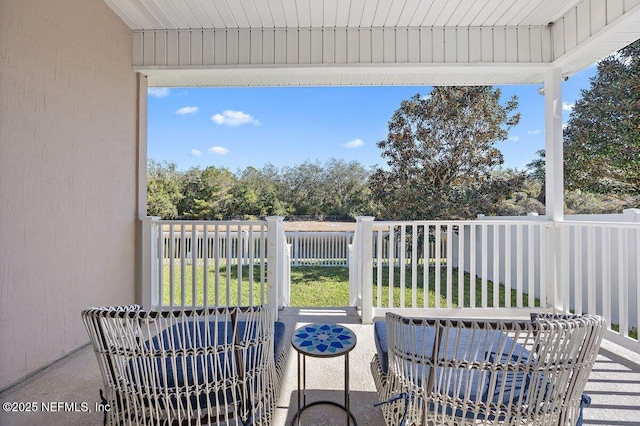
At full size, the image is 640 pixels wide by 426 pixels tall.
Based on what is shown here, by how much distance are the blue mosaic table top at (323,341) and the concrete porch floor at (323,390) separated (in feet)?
1.74

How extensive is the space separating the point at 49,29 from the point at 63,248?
1646 millimetres

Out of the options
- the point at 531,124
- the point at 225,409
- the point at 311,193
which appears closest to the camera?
the point at 225,409

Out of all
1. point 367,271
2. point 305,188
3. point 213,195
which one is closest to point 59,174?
point 367,271

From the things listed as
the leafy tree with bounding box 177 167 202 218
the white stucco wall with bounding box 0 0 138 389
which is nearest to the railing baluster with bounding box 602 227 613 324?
the white stucco wall with bounding box 0 0 138 389

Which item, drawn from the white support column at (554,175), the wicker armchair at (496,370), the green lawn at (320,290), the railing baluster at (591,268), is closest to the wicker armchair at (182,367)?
the wicker armchair at (496,370)

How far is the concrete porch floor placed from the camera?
1.73 metres

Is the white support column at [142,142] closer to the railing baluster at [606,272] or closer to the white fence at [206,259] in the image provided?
the white fence at [206,259]

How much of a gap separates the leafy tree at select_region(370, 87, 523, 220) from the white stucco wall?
5.12 metres

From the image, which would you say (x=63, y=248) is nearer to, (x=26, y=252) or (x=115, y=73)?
(x=26, y=252)

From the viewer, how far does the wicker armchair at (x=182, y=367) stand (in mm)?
1124

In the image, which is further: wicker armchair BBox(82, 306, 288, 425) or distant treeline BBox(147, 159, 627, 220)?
distant treeline BBox(147, 159, 627, 220)

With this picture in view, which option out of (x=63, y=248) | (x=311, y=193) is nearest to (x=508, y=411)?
(x=63, y=248)

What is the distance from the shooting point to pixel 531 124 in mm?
8961

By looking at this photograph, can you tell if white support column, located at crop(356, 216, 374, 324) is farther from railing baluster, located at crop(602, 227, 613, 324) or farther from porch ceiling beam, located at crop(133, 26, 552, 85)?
railing baluster, located at crop(602, 227, 613, 324)
